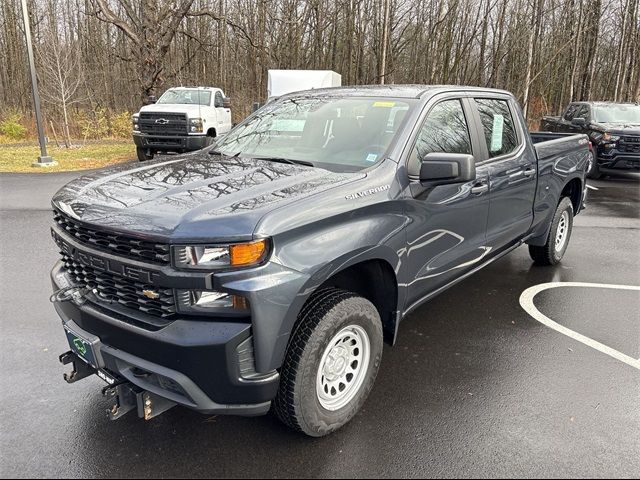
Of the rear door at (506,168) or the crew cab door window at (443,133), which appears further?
the rear door at (506,168)

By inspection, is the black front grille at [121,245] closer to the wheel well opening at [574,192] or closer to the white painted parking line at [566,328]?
the white painted parking line at [566,328]

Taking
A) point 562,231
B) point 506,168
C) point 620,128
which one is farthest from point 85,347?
point 620,128

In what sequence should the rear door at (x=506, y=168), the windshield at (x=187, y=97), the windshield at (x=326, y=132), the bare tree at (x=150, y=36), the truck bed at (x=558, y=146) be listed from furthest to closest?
the bare tree at (x=150, y=36) → the windshield at (x=187, y=97) → the truck bed at (x=558, y=146) → the rear door at (x=506, y=168) → the windshield at (x=326, y=132)

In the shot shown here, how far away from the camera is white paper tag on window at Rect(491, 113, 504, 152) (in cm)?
431

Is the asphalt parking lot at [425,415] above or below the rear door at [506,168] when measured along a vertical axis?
below

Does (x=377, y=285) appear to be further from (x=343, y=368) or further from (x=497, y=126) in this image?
(x=497, y=126)

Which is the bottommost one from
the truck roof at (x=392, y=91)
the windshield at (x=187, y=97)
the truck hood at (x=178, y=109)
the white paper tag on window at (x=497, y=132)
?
the white paper tag on window at (x=497, y=132)

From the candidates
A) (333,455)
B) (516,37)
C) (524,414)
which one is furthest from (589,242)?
(516,37)

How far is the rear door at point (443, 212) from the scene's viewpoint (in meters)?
3.27

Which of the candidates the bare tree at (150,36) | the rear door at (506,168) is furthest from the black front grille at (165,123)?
the rear door at (506,168)

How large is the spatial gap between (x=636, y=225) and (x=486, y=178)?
19.0 feet

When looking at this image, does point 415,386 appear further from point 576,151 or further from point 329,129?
point 576,151

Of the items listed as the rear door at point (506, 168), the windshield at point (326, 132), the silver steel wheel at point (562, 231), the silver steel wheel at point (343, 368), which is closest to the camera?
the silver steel wheel at point (343, 368)

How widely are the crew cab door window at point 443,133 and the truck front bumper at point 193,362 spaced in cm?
164
